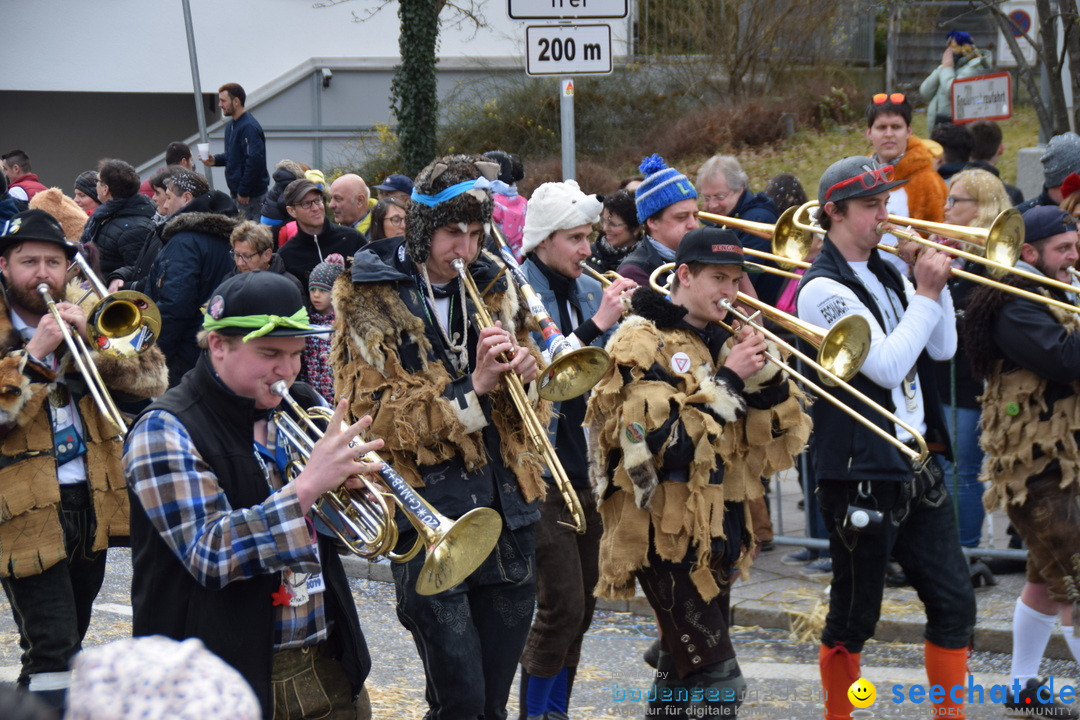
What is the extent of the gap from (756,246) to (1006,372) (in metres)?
2.32

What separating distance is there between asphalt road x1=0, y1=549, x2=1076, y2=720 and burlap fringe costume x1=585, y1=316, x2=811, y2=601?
121 cm

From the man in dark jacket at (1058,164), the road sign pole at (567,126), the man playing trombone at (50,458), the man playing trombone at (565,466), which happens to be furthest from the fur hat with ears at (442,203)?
the man in dark jacket at (1058,164)

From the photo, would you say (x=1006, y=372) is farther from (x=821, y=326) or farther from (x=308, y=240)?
(x=308, y=240)

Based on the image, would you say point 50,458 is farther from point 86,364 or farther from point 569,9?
point 569,9

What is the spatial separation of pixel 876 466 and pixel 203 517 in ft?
7.76

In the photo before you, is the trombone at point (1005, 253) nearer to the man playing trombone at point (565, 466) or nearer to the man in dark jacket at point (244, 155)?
the man playing trombone at point (565, 466)

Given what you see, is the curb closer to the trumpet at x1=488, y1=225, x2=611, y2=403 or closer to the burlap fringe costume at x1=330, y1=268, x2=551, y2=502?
the burlap fringe costume at x1=330, y1=268, x2=551, y2=502

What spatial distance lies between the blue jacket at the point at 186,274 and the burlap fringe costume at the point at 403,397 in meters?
4.43

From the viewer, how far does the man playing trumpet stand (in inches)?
165

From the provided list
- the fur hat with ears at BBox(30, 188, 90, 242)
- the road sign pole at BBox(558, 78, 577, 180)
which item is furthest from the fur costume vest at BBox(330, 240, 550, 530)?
the fur hat with ears at BBox(30, 188, 90, 242)

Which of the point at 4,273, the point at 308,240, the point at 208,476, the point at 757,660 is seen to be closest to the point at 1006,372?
the point at 757,660

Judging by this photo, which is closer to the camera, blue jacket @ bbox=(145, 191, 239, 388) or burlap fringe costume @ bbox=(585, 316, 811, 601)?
burlap fringe costume @ bbox=(585, 316, 811, 601)

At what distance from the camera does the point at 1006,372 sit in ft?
17.1

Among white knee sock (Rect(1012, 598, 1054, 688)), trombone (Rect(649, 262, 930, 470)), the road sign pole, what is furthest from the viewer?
the road sign pole
